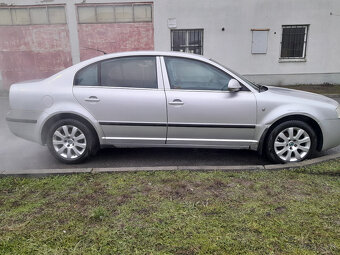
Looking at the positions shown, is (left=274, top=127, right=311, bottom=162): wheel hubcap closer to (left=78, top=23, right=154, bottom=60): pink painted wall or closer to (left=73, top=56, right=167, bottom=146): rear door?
(left=73, top=56, right=167, bottom=146): rear door

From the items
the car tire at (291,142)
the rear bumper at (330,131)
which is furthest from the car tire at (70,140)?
the rear bumper at (330,131)

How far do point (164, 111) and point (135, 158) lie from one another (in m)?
0.95

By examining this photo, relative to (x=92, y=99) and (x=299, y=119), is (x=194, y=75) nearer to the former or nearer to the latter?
(x=92, y=99)

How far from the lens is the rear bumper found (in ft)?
13.2


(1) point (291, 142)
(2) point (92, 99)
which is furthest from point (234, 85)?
(2) point (92, 99)

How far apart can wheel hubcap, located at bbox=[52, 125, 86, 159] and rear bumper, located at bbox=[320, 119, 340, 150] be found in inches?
133

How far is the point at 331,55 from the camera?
1248 cm

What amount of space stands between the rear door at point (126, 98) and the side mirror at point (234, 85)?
0.91 meters

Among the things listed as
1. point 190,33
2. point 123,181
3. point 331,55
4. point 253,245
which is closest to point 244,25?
point 190,33

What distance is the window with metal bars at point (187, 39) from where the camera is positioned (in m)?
12.2

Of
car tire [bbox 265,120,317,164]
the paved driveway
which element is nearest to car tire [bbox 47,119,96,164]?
the paved driveway

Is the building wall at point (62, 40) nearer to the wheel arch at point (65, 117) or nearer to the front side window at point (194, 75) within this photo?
the front side window at point (194, 75)

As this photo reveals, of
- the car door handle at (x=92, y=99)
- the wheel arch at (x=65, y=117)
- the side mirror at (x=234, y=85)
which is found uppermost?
the side mirror at (x=234, y=85)

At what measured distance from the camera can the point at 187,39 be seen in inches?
483
